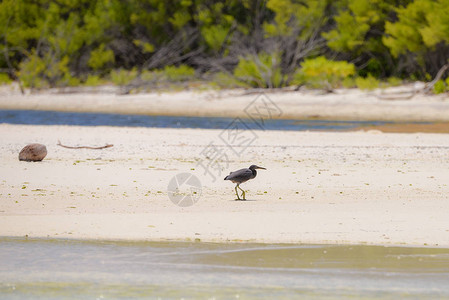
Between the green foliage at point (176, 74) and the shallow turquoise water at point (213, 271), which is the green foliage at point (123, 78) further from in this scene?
the shallow turquoise water at point (213, 271)

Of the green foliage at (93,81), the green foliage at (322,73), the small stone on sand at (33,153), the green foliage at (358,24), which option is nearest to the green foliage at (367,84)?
the green foliage at (322,73)

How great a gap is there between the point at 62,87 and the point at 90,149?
20942 mm

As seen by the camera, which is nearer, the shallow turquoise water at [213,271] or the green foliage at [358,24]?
the shallow turquoise water at [213,271]

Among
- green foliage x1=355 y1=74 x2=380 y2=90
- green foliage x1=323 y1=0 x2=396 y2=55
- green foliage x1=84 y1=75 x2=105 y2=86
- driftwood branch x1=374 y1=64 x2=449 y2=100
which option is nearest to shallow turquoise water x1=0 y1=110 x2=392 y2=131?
driftwood branch x1=374 y1=64 x2=449 y2=100

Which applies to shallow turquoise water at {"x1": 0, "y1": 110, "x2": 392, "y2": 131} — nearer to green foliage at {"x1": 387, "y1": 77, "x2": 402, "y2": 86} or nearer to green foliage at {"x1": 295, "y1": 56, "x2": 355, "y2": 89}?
green foliage at {"x1": 295, "y1": 56, "x2": 355, "y2": 89}

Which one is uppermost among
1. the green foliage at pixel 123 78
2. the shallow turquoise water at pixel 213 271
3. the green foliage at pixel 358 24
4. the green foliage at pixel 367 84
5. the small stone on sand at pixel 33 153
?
the green foliage at pixel 123 78

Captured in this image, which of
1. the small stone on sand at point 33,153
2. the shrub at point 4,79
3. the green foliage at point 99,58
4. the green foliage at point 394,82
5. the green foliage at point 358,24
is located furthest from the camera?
the green foliage at point 99,58

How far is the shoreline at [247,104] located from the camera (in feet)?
88.9

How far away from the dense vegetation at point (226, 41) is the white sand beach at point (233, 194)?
1442 cm

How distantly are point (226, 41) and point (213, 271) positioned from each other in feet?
104

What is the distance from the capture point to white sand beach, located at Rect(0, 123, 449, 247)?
322 inches

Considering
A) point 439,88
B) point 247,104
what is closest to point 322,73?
point 247,104

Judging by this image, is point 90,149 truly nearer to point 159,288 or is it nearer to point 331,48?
point 159,288

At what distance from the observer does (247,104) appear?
29.3 metres
